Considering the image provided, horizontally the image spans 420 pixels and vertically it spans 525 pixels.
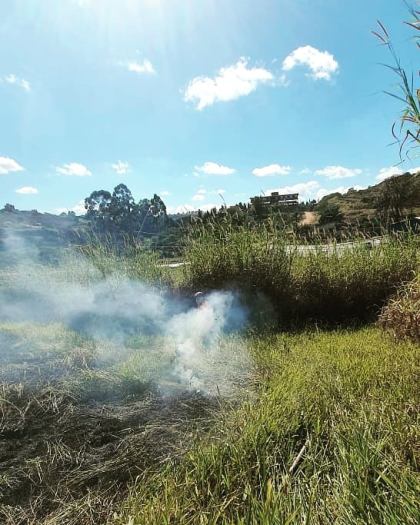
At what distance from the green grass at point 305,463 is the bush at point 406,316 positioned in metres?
1.20

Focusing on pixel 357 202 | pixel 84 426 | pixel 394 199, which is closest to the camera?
pixel 84 426

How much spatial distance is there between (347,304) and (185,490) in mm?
4293

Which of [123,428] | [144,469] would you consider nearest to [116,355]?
[123,428]

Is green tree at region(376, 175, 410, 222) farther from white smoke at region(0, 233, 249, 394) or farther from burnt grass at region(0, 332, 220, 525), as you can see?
burnt grass at region(0, 332, 220, 525)

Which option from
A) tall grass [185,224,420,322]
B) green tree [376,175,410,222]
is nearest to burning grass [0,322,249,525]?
tall grass [185,224,420,322]

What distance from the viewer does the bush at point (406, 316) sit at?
3920mm

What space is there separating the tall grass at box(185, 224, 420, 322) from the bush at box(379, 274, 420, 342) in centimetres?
104

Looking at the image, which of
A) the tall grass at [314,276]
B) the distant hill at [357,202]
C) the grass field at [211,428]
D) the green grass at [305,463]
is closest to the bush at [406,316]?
the grass field at [211,428]

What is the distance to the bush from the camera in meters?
3.92

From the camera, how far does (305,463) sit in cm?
191

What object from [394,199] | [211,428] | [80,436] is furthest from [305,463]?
[394,199]

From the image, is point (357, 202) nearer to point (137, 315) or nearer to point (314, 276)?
point (314, 276)

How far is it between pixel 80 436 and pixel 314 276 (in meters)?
3.89

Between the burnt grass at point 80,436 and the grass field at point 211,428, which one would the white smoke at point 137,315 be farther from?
the burnt grass at point 80,436
